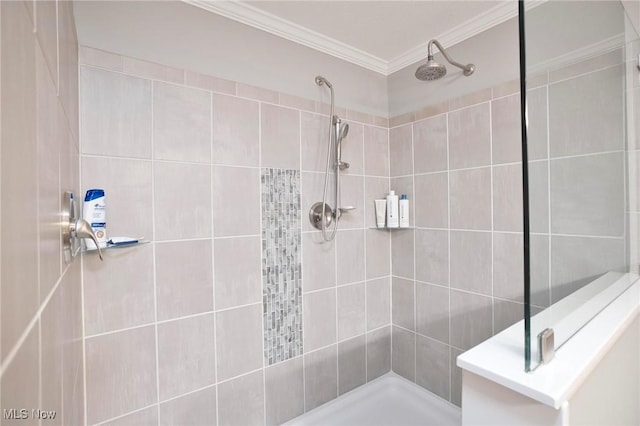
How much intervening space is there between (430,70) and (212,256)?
1319 millimetres

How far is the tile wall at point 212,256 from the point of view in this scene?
44.0 inches

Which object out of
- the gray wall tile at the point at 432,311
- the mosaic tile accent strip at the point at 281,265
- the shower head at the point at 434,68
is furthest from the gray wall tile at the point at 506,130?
the mosaic tile accent strip at the point at 281,265

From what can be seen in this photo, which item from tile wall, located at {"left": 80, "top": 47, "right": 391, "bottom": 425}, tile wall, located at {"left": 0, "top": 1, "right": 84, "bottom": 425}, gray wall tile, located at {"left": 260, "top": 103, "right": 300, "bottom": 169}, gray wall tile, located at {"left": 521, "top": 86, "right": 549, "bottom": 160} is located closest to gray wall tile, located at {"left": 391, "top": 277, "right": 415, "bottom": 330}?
tile wall, located at {"left": 80, "top": 47, "right": 391, "bottom": 425}

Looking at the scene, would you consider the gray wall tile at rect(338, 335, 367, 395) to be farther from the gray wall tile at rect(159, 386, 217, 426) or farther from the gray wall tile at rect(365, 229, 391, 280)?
the gray wall tile at rect(159, 386, 217, 426)

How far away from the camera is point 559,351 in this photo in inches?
27.0

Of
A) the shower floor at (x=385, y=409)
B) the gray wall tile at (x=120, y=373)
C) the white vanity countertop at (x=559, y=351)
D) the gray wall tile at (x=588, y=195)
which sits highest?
the gray wall tile at (x=588, y=195)

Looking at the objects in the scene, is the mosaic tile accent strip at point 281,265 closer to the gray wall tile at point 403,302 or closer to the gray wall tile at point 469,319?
the gray wall tile at point 403,302

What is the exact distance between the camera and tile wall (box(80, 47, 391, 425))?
3.67ft

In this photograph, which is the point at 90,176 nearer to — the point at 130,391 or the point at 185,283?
the point at 185,283

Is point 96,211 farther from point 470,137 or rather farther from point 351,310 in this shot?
point 470,137

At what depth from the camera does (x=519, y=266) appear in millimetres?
1411

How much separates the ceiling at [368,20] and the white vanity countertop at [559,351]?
1.33m

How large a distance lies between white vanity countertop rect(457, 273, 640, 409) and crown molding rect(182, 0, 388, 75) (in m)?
1.60

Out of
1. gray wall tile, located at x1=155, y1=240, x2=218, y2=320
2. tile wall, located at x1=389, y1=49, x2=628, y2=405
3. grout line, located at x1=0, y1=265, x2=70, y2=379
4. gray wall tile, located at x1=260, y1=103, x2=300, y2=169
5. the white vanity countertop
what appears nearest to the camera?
grout line, located at x1=0, y1=265, x2=70, y2=379
